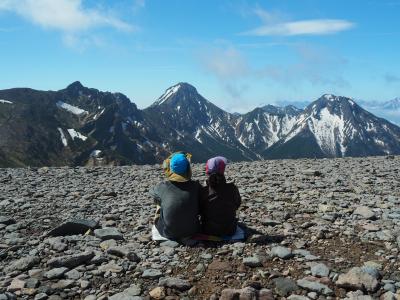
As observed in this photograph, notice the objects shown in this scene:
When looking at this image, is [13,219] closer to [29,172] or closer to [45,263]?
[45,263]

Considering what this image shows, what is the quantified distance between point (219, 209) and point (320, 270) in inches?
134

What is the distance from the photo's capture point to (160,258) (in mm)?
10914

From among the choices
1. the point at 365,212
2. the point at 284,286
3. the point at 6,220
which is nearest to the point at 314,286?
the point at 284,286

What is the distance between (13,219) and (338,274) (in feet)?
35.8

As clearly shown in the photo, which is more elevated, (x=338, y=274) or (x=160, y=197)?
(x=160, y=197)

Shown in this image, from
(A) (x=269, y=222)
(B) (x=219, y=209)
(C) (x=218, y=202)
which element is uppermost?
(C) (x=218, y=202)

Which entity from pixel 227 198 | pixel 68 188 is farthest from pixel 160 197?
pixel 68 188

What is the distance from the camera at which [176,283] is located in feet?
30.5

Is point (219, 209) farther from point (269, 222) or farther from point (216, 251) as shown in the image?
point (269, 222)

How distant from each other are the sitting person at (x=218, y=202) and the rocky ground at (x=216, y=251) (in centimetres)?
62

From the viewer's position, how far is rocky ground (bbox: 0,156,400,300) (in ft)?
30.0

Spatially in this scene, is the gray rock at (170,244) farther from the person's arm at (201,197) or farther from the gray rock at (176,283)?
the gray rock at (176,283)

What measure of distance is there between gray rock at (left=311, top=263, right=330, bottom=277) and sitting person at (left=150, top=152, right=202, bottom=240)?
141 inches

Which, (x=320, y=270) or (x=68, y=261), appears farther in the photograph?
(x=68, y=261)
